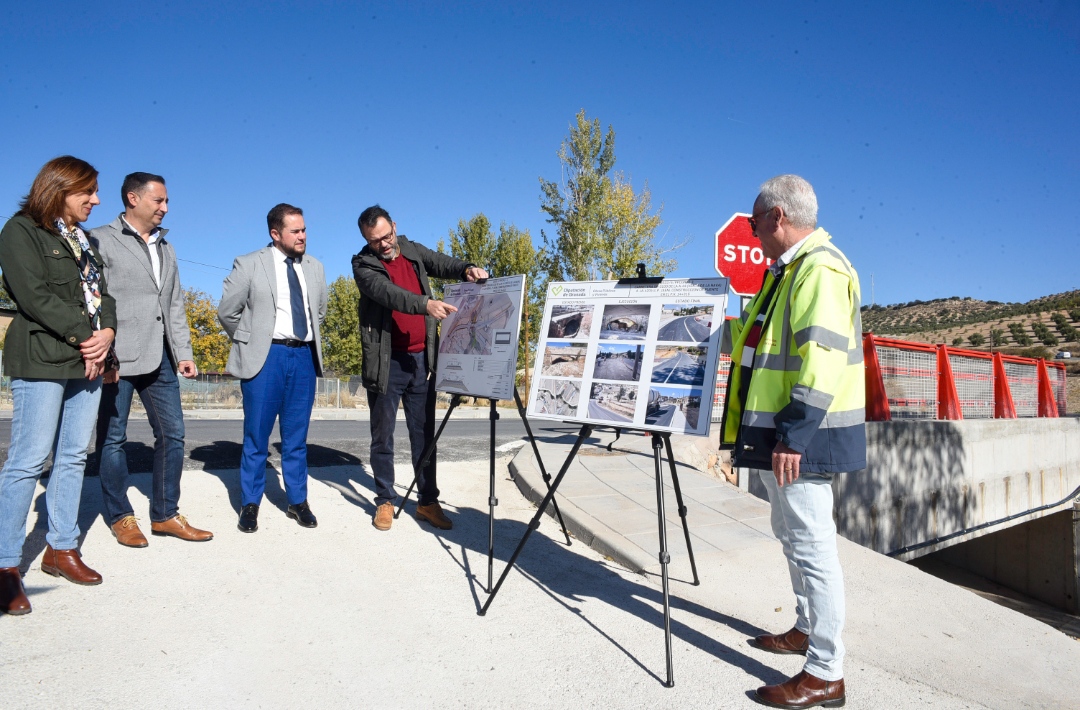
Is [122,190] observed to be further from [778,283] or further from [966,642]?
[966,642]

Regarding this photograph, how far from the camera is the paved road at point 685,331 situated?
3.12 m

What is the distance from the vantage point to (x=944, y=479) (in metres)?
10.3

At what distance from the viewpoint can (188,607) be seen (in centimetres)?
317

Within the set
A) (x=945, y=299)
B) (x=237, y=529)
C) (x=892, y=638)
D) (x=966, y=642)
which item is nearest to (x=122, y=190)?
(x=237, y=529)

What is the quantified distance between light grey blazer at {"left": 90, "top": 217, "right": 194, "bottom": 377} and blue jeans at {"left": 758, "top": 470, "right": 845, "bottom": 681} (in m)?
3.42

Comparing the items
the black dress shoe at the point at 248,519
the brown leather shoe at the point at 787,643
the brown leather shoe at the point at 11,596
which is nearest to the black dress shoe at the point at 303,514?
the black dress shoe at the point at 248,519

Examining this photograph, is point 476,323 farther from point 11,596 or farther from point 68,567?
point 11,596

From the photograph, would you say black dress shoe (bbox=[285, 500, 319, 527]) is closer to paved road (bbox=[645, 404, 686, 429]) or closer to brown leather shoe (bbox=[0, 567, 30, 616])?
brown leather shoe (bbox=[0, 567, 30, 616])

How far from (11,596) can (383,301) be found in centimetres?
240

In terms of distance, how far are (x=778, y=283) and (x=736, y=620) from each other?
1.84 m

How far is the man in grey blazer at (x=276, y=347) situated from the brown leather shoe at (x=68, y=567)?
0.99m

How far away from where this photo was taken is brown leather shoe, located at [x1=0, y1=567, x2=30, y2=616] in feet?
9.66

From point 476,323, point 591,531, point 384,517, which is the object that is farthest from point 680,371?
point 384,517

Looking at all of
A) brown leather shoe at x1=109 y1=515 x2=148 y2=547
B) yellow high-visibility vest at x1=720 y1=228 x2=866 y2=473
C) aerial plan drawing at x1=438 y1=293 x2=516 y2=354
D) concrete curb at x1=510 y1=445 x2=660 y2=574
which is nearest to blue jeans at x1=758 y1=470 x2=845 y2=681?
yellow high-visibility vest at x1=720 y1=228 x2=866 y2=473
